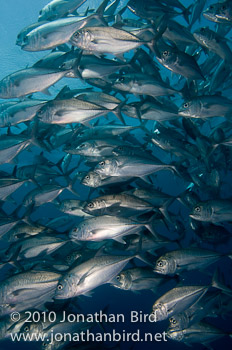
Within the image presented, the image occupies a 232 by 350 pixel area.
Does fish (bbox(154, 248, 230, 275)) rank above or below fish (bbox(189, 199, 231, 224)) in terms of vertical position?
below

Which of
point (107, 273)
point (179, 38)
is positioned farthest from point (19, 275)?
point (179, 38)

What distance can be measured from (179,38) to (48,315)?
495 centimetres

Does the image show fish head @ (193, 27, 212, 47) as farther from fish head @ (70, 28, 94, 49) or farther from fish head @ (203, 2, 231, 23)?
fish head @ (70, 28, 94, 49)

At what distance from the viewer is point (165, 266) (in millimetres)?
3693

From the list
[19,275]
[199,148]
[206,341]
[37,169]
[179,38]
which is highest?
[179,38]

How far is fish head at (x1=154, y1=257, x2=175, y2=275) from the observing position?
370 cm

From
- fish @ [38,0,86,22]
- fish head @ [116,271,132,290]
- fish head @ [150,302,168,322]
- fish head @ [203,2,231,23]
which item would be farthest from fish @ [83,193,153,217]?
fish @ [38,0,86,22]

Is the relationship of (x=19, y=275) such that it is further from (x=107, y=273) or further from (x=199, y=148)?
(x=199, y=148)

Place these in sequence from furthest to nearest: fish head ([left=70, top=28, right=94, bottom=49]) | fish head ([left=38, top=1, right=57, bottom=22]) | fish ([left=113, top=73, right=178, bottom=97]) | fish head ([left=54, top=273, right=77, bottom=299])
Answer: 1. fish head ([left=38, top=1, right=57, bottom=22])
2. fish ([left=113, top=73, right=178, bottom=97])
3. fish head ([left=70, top=28, right=94, bottom=49])
4. fish head ([left=54, top=273, right=77, bottom=299])

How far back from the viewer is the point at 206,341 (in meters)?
4.68

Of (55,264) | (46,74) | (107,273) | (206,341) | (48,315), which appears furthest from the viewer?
(206,341)

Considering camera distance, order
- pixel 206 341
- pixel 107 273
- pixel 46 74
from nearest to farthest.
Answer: pixel 107 273 → pixel 46 74 → pixel 206 341

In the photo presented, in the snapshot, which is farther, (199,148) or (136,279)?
(199,148)

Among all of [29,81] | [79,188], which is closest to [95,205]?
[29,81]
